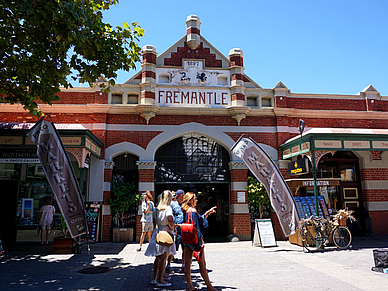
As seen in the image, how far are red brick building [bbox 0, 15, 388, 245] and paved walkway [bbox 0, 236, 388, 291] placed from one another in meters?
2.78

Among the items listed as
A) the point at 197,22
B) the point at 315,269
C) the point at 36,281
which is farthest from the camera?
the point at 197,22

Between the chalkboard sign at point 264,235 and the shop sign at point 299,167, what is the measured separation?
212cm

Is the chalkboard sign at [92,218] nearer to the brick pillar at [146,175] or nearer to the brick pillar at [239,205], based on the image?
the brick pillar at [146,175]

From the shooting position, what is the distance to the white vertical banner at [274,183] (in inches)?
399

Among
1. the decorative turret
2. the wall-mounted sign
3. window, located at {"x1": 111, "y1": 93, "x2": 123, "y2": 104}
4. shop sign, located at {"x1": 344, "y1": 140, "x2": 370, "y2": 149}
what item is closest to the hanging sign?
window, located at {"x1": 111, "y1": 93, "x2": 123, "y2": 104}

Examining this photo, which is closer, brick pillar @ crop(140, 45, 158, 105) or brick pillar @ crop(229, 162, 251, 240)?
brick pillar @ crop(229, 162, 251, 240)

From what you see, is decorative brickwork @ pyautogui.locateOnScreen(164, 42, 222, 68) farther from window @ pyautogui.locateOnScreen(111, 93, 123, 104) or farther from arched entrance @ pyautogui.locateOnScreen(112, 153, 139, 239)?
arched entrance @ pyautogui.locateOnScreen(112, 153, 139, 239)

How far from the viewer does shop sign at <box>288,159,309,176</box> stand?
10.7 meters

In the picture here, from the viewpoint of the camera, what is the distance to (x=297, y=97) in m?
14.0

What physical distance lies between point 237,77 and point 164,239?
9433 millimetres

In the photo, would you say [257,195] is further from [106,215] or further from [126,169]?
[106,215]

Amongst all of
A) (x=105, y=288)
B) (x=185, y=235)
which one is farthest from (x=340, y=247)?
(x=105, y=288)

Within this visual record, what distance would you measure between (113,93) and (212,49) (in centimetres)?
484

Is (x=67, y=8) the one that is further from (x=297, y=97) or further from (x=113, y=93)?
(x=297, y=97)
